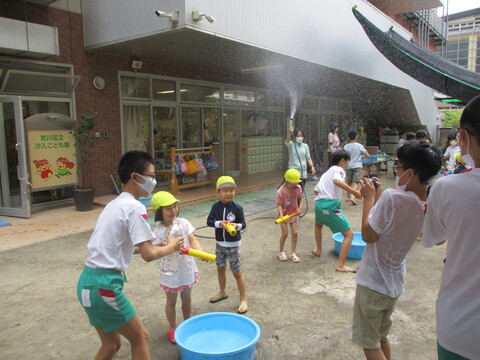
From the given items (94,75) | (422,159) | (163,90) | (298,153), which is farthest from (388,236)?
(163,90)

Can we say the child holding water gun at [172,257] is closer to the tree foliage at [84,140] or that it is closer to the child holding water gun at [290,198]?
the child holding water gun at [290,198]

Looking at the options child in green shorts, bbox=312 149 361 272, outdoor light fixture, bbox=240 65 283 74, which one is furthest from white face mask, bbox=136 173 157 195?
outdoor light fixture, bbox=240 65 283 74

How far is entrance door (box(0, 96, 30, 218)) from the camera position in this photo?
7145 mm

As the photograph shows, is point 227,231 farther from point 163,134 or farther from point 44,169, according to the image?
point 163,134

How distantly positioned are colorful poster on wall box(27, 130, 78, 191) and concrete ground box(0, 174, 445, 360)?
213 cm

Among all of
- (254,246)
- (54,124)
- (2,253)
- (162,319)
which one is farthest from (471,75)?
(2,253)

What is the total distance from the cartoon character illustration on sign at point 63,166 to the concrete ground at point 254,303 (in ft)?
7.64

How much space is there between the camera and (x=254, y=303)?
3906mm

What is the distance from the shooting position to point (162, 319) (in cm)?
359

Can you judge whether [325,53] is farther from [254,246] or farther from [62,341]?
[62,341]

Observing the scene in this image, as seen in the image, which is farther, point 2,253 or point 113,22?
point 113,22

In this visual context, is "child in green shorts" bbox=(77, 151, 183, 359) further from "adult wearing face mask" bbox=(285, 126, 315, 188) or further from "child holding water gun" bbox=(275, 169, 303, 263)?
"adult wearing face mask" bbox=(285, 126, 315, 188)

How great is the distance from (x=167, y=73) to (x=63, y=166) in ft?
12.6

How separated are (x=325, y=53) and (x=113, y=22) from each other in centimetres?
592
